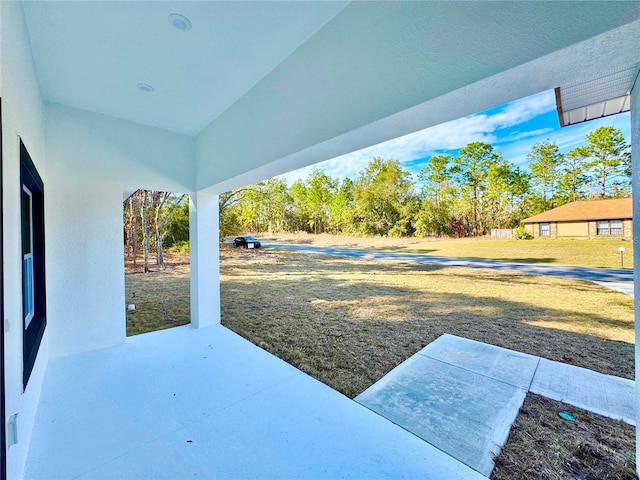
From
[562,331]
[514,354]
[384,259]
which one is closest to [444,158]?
[384,259]

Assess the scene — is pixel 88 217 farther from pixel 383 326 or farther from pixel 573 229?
pixel 573 229

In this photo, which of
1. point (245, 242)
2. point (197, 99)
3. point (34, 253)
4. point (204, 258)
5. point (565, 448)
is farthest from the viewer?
point (245, 242)

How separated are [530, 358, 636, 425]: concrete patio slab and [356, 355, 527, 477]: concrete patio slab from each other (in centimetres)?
28

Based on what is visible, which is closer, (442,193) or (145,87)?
(145,87)

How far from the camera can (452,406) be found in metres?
1.93

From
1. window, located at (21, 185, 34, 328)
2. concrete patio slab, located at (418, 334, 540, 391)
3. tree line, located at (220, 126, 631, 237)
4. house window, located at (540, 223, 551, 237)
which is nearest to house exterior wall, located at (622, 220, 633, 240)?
tree line, located at (220, 126, 631, 237)

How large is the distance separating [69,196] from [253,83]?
231 cm

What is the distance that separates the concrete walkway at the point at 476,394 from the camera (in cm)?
164

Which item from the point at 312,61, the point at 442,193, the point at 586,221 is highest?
the point at 442,193

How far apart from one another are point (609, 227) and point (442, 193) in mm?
4329

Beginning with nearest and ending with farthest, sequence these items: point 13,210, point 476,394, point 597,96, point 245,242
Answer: point 13,210, point 597,96, point 476,394, point 245,242

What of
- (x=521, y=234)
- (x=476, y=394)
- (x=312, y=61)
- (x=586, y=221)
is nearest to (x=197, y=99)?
(x=312, y=61)

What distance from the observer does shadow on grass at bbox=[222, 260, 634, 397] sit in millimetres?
2678

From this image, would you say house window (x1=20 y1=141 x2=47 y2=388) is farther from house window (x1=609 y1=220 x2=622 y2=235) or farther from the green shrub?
the green shrub
